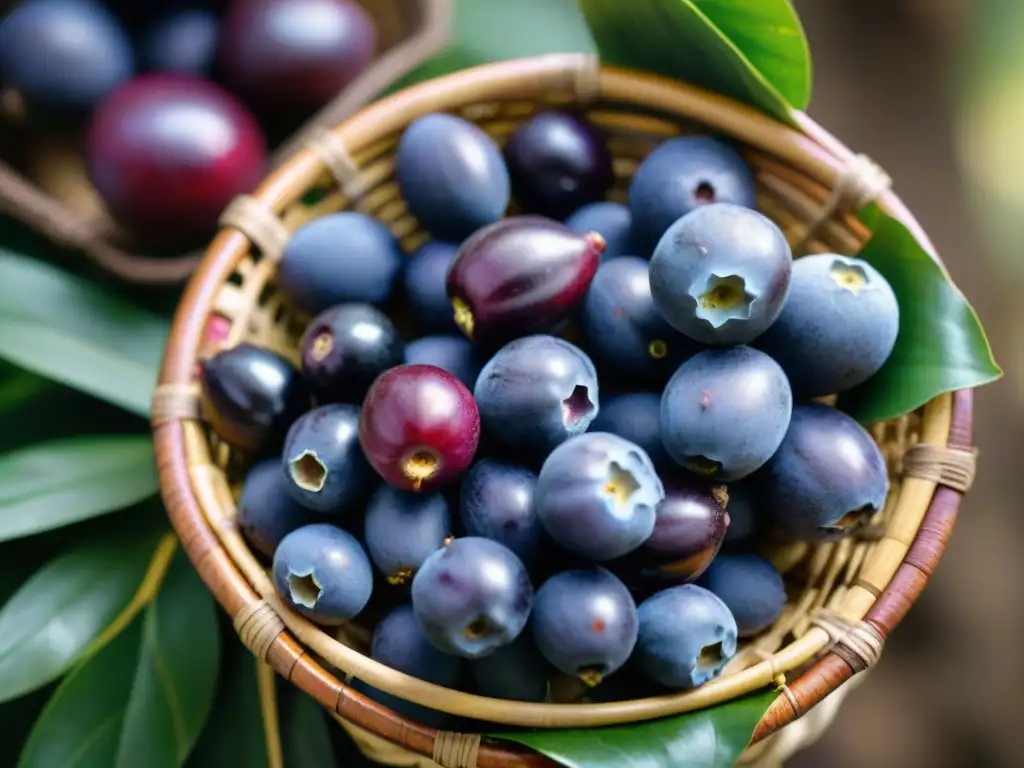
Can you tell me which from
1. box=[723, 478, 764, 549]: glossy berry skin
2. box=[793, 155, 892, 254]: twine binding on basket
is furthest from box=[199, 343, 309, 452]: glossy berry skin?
box=[793, 155, 892, 254]: twine binding on basket

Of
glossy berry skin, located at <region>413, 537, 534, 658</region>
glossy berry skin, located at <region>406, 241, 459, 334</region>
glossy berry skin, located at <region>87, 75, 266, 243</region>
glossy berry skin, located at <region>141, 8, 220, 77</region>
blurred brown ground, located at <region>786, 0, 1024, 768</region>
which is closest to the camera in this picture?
glossy berry skin, located at <region>413, 537, 534, 658</region>

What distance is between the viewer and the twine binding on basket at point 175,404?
0.70 m

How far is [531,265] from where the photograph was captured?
64cm

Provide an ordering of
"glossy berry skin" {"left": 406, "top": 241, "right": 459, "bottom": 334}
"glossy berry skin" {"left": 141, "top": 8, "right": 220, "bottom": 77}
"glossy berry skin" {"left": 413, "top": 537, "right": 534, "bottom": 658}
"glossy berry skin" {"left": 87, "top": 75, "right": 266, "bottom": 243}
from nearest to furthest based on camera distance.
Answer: "glossy berry skin" {"left": 413, "top": 537, "right": 534, "bottom": 658} → "glossy berry skin" {"left": 406, "top": 241, "right": 459, "bottom": 334} → "glossy berry skin" {"left": 87, "top": 75, "right": 266, "bottom": 243} → "glossy berry skin" {"left": 141, "top": 8, "right": 220, "bottom": 77}

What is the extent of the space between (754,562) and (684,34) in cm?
40

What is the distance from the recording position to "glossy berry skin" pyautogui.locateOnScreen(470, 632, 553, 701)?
0.61 metres

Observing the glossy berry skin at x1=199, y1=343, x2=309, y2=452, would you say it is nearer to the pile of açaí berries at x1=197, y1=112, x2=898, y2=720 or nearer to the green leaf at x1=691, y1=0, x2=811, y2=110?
the pile of açaí berries at x1=197, y1=112, x2=898, y2=720

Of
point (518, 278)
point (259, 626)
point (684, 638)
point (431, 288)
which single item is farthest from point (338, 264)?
point (684, 638)

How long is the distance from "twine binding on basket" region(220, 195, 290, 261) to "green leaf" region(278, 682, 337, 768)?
15.0 inches

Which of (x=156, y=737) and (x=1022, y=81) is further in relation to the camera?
(x=1022, y=81)

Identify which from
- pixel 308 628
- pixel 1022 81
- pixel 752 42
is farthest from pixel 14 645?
pixel 1022 81

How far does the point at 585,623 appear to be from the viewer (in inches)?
21.6

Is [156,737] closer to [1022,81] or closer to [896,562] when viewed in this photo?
[896,562]

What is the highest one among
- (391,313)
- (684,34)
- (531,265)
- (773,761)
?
(684,34)
